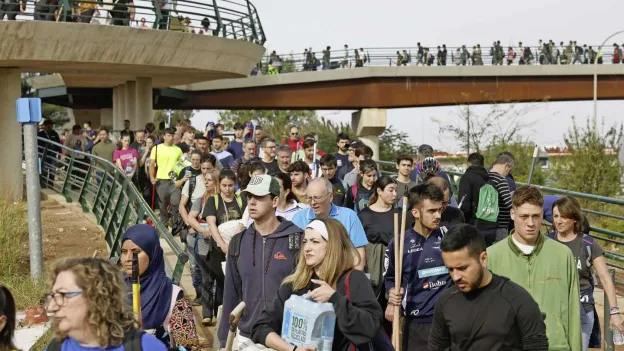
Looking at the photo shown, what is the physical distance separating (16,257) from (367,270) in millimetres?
7925

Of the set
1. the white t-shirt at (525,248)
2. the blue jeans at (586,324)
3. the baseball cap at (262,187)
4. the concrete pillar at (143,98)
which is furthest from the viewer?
the concrete pillar at (143,98)

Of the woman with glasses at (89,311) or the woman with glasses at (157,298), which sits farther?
the woman with glasses at (157,298)

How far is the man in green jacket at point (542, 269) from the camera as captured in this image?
20.1ft

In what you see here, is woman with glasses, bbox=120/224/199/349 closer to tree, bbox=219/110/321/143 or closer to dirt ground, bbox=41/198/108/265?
dirt ground, bbox=41/198/108/265

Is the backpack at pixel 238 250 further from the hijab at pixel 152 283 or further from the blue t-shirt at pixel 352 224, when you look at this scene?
the hijab at pixel 152 283

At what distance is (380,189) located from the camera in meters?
8.91

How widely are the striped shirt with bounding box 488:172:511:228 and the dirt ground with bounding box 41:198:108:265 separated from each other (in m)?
6.73

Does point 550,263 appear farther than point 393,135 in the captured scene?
No

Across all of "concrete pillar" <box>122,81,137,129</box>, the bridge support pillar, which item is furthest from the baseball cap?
the bridge support pillar

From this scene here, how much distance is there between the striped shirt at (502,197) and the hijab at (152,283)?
6.40 m

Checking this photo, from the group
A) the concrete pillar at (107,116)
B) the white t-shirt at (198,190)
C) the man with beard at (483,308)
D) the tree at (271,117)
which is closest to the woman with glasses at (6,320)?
the man with beard at (483,308)

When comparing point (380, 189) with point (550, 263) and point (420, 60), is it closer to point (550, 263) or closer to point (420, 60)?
point (550, 263)

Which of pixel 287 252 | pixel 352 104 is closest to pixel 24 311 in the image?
pixel 287 252

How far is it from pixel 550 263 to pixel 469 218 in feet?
17.9
